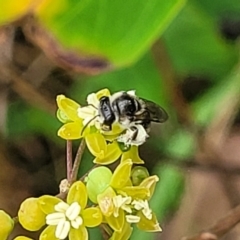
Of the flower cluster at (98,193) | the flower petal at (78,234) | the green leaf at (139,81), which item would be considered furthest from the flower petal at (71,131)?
the green leaf at (139,81)

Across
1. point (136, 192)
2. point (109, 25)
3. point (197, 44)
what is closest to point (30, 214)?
point (136, 192)

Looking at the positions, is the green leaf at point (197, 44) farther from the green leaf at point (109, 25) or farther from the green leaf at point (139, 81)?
the green leaf at point (109, 25)

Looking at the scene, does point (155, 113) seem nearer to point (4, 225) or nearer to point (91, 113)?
point (91, 113)

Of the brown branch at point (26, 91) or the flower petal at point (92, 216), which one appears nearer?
the flower petal at point (92, 216)

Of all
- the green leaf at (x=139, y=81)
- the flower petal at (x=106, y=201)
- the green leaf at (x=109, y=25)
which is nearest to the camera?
the flower petal at (x=106, y=201)

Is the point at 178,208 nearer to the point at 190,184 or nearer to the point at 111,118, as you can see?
the point at 190,184

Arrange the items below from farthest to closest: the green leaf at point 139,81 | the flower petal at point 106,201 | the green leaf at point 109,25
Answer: the green leaf at point 139,81
the green leaf at point 109,25
the flower petal at point 106,201
